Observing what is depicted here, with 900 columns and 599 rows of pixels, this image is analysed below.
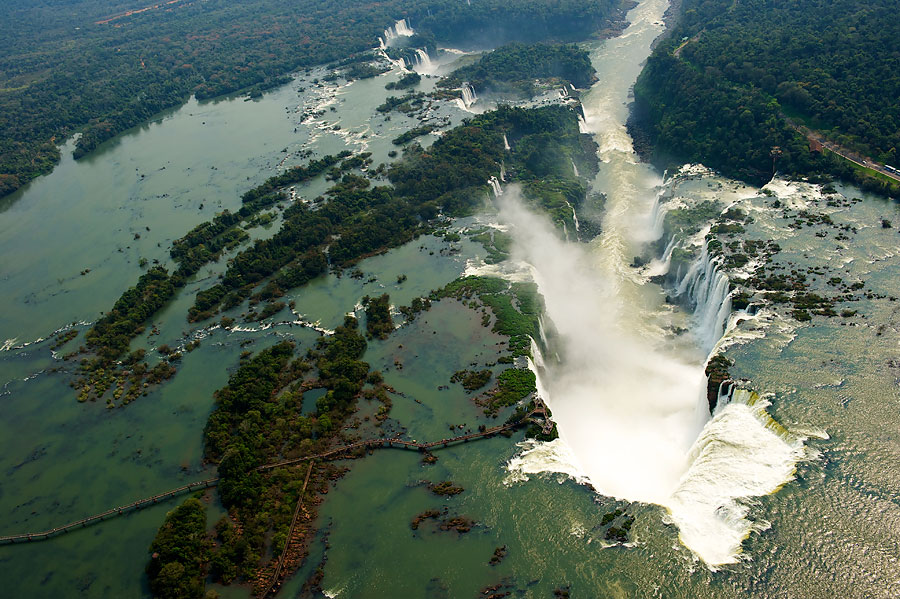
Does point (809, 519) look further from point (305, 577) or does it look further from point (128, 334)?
point (128, 334)

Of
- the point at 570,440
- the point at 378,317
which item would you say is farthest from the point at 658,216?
the point at 378,317

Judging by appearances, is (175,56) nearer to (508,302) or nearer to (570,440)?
(508,302)

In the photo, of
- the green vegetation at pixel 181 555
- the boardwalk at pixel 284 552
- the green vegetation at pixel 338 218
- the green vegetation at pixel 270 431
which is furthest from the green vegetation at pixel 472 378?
the green vegetation at pixel 181 555

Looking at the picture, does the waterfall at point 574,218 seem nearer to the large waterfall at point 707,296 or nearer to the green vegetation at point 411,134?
the large waterfall at point 707,296

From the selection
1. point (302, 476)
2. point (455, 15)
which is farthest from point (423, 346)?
point (455, 15)

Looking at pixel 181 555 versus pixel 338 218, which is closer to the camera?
pixel 181 555
